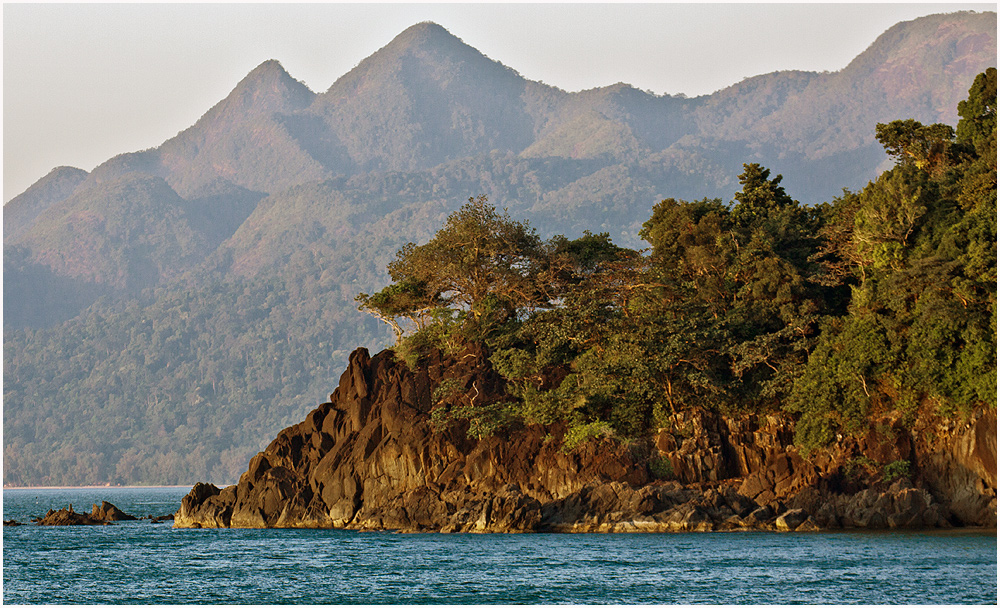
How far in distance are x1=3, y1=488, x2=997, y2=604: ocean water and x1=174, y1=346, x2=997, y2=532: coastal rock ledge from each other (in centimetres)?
242

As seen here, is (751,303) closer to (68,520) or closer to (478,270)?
(478,270)

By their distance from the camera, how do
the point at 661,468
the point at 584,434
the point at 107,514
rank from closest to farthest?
the point at 661,468 → the point at 584,434 → the point at 107,514

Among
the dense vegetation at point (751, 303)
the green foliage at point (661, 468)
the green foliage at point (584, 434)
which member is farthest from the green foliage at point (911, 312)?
the green foliage at point (584, 434)

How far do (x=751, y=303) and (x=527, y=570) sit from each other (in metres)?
24.0

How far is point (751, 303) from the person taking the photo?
5444 centimetres

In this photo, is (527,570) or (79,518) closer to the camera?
(527,570)

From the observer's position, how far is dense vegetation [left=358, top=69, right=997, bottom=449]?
46.6 meters

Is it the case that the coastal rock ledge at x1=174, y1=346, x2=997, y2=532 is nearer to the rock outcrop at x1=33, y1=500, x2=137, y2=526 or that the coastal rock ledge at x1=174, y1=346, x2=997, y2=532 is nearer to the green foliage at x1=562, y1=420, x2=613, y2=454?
the green foliage at x1=562, y1=420, x2=613, y2=454

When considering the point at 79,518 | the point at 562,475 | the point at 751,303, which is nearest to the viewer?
the point at 562,475

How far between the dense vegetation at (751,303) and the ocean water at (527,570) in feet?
25.2

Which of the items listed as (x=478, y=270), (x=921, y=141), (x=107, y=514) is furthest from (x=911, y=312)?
(x=107, y=514)

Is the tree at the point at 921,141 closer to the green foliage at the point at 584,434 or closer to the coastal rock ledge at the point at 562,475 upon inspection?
the coastal rock ledge at the point at 562,475

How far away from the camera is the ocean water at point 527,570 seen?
31.2 m

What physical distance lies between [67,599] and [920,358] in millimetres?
35004
